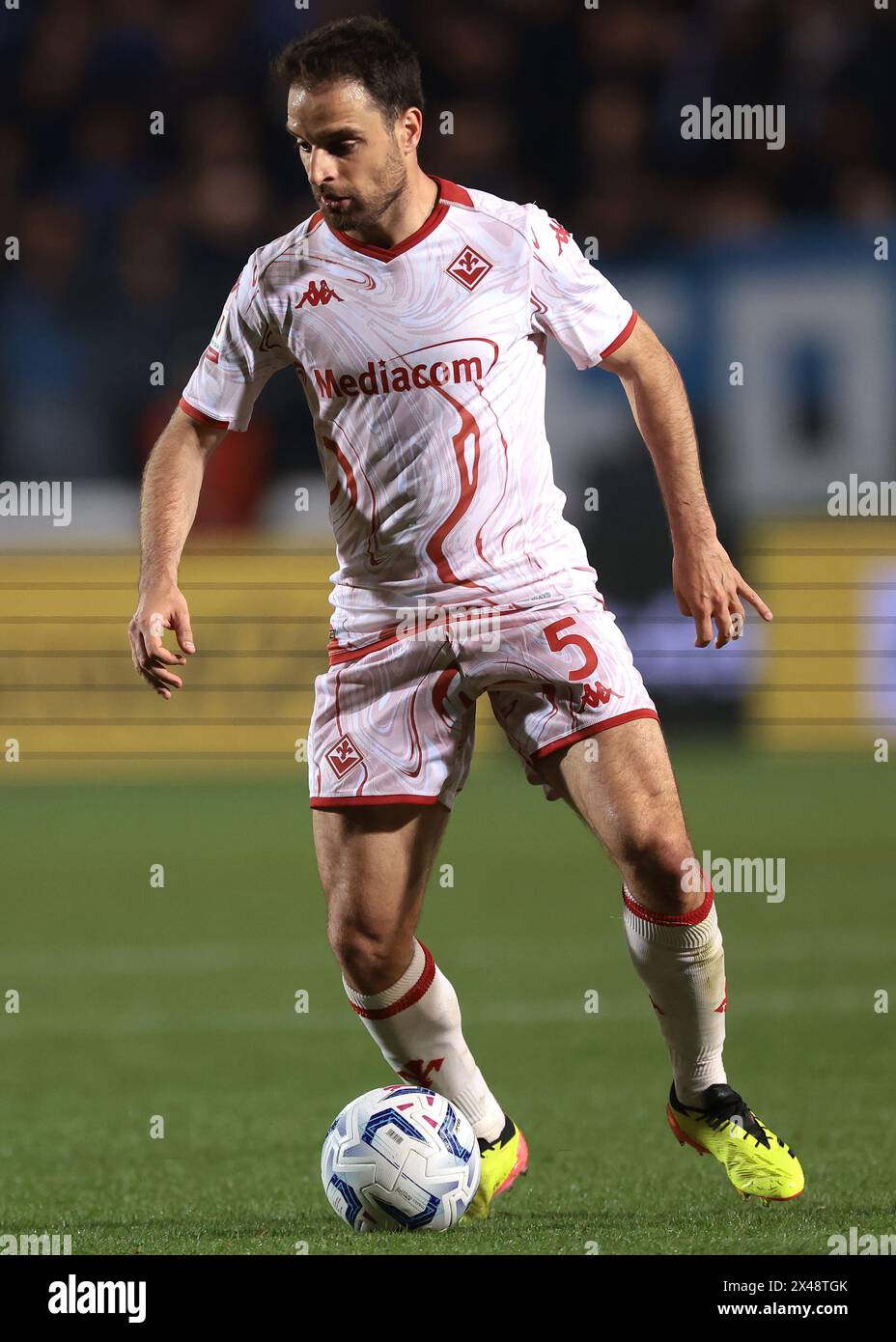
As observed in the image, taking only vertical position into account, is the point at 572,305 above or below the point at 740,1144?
above

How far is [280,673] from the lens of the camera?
13070 mm

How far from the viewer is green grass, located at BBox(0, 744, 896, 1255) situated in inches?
176

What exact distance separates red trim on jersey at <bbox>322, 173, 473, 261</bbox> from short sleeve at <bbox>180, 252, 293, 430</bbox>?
8.7 inches

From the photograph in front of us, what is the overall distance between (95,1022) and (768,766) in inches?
251

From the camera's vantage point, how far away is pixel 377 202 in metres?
4.37

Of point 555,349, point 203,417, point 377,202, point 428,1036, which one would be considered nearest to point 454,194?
point 377,202

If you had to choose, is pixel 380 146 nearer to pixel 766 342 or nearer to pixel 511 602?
pixel 511 602

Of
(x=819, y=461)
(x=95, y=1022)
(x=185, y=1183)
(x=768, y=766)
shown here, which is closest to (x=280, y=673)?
(x=768, y=766)

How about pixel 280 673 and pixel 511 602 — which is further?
pixel 280 673

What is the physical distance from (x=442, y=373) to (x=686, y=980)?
140 centimetres

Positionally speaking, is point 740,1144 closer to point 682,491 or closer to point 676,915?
point 676,915

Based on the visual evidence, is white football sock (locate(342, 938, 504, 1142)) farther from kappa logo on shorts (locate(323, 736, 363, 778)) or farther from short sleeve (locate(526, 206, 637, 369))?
short sleeve (locate(526, 206, 637, 369))

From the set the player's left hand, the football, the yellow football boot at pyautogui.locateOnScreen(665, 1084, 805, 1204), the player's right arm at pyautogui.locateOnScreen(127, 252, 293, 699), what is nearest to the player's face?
the player's right arm at pyautogui.locateOnScreen(127, 252, 293, 699)

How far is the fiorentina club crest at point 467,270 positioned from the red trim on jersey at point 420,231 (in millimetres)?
92
